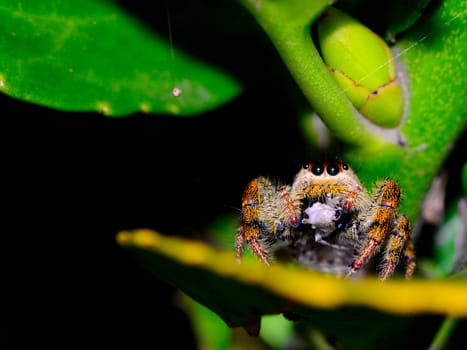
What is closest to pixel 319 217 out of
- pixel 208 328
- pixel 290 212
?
pixel 290 212

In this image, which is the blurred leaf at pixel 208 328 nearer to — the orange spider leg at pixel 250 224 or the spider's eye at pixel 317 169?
the orange spider leg at pixel 250 224

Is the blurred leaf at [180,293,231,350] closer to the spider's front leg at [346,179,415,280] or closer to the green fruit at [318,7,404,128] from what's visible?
the spider's front leg at [346,179,415,280]

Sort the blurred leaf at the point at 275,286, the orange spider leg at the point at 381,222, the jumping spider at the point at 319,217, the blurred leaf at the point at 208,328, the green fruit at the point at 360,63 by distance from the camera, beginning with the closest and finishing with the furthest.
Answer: the blurred leaf at the point at 275,286 → the green fruit at the point at 360,63 → the orange spider leg at the point at 381,222 → the jumping spider at the point at 319,217 → the blurred leaf at the point at 208,328

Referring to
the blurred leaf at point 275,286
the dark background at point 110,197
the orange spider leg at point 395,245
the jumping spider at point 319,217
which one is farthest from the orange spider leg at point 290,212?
the blurred leaf at point 275,286

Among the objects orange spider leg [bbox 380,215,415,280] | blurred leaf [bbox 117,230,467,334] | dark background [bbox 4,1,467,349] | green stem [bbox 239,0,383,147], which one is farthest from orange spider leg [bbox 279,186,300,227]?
blurred leaf [bbox 117,230,467,334]

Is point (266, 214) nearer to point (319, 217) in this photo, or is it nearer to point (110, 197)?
point (319, 217)

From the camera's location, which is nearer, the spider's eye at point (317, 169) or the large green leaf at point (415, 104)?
the large green leaf at point (415, 104)
